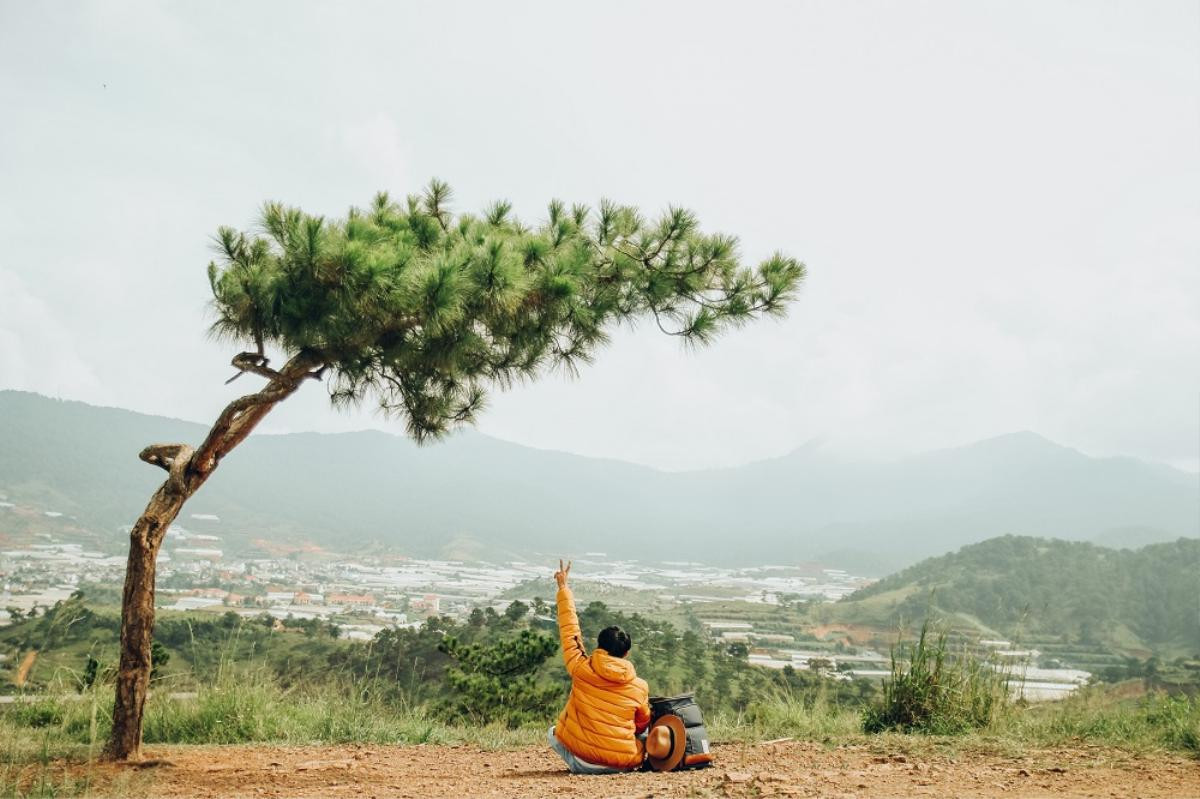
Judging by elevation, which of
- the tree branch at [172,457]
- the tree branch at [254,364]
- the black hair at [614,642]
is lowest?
the black hair at [614,642]

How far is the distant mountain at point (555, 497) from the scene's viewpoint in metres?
96.7

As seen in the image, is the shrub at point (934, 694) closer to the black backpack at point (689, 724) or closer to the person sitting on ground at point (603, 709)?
the black backpack at point (689, 724)

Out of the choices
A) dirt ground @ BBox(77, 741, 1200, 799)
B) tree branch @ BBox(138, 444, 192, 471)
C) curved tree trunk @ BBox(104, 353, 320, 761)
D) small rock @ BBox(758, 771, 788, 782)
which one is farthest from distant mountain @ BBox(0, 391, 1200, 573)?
small rock @ BBox(758, 771, 788, 782)

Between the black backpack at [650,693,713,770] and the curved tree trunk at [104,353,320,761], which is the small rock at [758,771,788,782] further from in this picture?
the curved tree trunk at [104,353,320,761]

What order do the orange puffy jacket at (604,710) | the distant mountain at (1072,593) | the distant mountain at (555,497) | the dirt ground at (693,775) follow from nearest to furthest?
the dirt ground at (693,775)
the orange puffy jacket at (604,710)
the distant mountain at (1072,593)
the distant mountain at (555,497)

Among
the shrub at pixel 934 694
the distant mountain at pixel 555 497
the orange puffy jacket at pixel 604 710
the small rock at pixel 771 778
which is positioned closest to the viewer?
the small rock at pixel 771 778

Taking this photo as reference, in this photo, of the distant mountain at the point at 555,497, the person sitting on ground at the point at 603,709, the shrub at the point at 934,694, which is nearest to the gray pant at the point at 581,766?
the person sitting on ground at the point at 603,709

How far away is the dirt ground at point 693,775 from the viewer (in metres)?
4.38

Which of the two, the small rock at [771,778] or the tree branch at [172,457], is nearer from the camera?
the small rock at [771,778]

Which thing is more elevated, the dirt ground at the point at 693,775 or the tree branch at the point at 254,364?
the tree branch at the point at 254,364

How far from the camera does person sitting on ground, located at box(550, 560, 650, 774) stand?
16.0 feet

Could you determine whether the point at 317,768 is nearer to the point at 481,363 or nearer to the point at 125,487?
the point at 481,363

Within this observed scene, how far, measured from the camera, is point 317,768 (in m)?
5.12

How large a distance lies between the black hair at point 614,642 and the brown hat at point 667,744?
0.51 m
